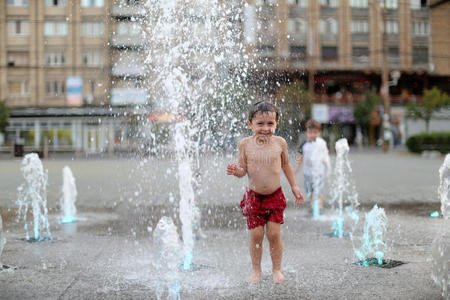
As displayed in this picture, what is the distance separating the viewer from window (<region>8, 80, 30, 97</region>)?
40.5 meters

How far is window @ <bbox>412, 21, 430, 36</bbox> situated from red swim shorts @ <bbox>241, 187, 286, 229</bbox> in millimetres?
48746

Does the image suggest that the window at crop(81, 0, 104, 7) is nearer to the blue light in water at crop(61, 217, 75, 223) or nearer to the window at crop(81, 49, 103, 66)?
the window at crop(81, 49, 103, 66)

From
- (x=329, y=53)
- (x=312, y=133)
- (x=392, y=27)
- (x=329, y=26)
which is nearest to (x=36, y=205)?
(x=312, y=133)

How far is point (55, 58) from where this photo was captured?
4109 cm

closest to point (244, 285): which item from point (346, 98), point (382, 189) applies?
point (382, 189)

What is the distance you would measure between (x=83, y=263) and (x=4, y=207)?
4.83 m

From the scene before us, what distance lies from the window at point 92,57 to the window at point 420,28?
28.8 meters

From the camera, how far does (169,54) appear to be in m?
6.66

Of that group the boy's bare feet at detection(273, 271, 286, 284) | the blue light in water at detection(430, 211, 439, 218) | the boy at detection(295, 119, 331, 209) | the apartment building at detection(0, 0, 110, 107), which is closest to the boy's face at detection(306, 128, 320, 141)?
the boy at detection(295, 119, 331, 209)

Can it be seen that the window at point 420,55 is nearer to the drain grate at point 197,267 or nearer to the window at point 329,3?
the window at point 329,3

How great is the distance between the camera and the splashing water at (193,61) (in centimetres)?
640

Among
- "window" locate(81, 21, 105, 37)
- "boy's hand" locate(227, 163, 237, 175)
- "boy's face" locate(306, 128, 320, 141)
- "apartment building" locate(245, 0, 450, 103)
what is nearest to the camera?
"boy's hand" locate(227, 163, 237, 175)

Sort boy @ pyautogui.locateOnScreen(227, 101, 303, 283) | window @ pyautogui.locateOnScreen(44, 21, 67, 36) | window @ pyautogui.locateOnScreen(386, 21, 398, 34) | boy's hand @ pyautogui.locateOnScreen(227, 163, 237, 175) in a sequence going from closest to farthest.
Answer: boy's hand @ pyautogui.locateOnScreen(227, 163, 237, 175) < boy @ pyautogui.locateOnScreen(227, 101, 303, 283) < window @ pyautogui.locateOnScreen(44, 21, 67, 36) < window @ pyautogui.locateOnScreen(386, 21, 398, 34)

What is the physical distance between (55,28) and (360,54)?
26780mm
